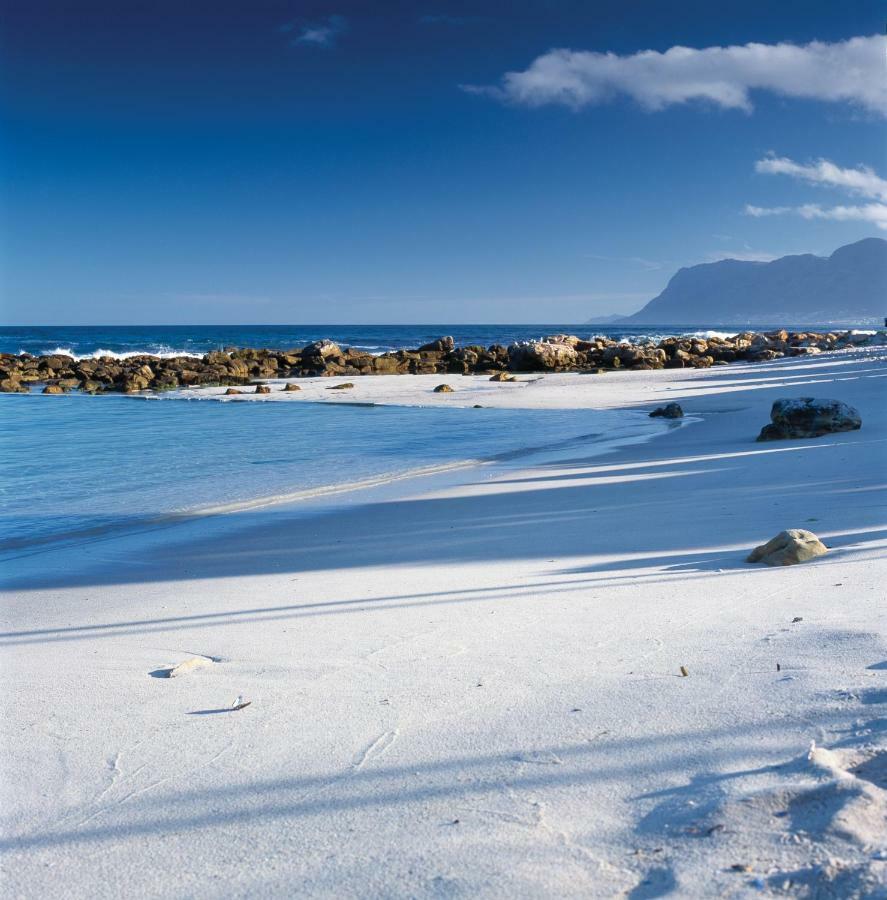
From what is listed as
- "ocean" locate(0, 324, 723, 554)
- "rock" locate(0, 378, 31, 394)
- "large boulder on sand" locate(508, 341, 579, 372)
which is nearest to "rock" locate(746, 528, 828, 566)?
"ocean" locate(0, 324, 723, 554)

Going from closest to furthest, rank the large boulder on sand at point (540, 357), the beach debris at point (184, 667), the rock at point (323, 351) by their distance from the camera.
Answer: the beach debris at point (184, 667), the large boulder on sand at point (540, 357), the rock at point (323, 351)

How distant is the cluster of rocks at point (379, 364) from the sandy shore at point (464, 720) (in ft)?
84.4

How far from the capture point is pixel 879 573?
3.77 meters

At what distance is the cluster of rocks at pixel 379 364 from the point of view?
3109 centimetres

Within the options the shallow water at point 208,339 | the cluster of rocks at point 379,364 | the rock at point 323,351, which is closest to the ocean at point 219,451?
the cluster of rocks at point 379,364

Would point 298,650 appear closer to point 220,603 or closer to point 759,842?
point 220,603

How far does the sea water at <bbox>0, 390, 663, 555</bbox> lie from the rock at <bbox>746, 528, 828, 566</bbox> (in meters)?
4.97

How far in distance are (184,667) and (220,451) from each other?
9.17 meters

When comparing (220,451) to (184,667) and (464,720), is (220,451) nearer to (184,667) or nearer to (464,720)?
(184,667)

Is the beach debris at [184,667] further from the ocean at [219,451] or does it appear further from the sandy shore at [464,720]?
the ocean at [219,451]

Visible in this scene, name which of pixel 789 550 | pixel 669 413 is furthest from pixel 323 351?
pixel 789 550

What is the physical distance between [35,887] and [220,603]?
101 inches

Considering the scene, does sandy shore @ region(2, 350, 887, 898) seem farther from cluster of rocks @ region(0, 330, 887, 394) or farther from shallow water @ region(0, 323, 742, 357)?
shallow water @ region(0, 323, 742, 357)

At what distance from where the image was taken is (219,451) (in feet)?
39.3
